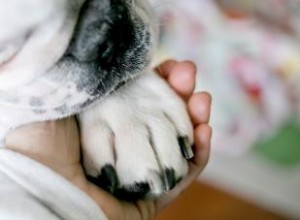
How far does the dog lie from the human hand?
15mm

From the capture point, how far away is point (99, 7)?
78 cm

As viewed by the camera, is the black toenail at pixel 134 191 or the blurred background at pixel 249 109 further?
the blurred background at pixel 249 109

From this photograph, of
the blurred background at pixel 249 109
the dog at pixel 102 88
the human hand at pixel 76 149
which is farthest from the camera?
the blurred background at pixel 249 109

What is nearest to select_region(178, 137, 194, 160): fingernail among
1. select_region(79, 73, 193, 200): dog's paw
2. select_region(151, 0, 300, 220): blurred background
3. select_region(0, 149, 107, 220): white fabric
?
select_region(79, 73, 193, 200): dog's paw

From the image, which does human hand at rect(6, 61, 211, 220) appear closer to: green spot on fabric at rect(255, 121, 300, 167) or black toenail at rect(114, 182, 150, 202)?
black toenail at rect(114, 182, 150, 202)

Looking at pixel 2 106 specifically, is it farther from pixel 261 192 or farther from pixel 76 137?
pixel 261 192

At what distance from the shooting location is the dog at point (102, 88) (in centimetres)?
73

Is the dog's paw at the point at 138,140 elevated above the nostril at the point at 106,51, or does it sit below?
below

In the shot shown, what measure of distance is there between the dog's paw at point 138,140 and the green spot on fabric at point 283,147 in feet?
3.22

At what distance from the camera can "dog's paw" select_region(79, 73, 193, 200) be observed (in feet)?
2.78

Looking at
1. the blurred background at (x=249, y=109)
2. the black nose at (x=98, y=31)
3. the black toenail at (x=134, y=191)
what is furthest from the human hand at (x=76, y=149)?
the blurred background at (x=249, y=109)

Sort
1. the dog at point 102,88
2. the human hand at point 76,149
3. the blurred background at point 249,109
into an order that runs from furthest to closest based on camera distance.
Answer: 1. the blurred background at point 249,109
2. the human hand at point 76,149
3. the dog at point 102,88

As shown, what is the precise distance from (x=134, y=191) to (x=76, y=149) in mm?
92

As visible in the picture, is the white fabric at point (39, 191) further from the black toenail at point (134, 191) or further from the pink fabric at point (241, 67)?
the pink fabric at point (241, 67)
